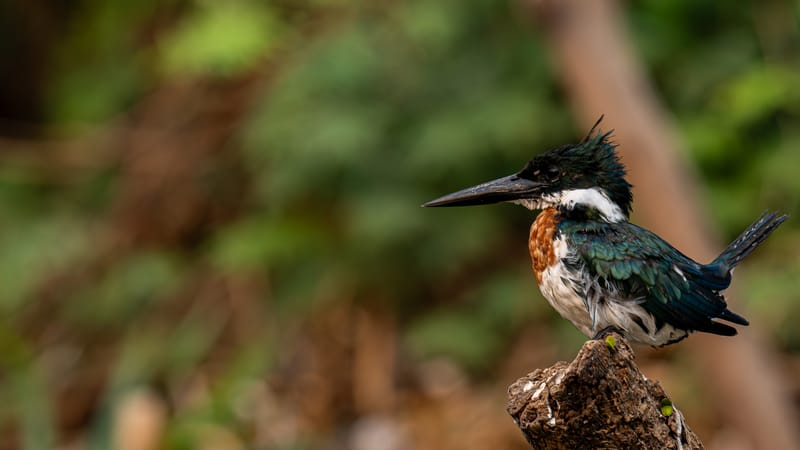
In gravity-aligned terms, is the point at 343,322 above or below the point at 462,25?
below

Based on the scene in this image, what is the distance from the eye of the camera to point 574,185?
81.6 inches

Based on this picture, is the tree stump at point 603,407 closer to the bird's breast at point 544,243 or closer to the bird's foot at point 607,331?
the bird's foot at point 607,331

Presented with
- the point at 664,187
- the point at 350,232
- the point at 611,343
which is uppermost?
the point at 611,343

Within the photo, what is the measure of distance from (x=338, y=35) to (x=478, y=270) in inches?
64.5

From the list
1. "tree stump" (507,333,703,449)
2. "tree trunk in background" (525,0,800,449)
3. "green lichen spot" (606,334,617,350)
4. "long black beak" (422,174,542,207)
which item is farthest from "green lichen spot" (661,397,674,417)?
"tree trunk in background" (525,0,800,449)

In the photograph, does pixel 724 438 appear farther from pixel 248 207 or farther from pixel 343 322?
pixel 248 207

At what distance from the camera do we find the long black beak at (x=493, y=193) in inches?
80.4

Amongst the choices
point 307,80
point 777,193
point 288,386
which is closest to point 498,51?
point 307,80

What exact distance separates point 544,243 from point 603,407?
0.51m

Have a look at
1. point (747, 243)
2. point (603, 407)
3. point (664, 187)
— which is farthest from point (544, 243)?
point (664, 187)

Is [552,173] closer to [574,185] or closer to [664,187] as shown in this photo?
[574,185]

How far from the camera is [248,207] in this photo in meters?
7.06

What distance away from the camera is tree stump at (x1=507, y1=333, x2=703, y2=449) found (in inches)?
65.2

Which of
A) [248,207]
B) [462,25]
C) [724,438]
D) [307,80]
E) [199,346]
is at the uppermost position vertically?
[462,25]
